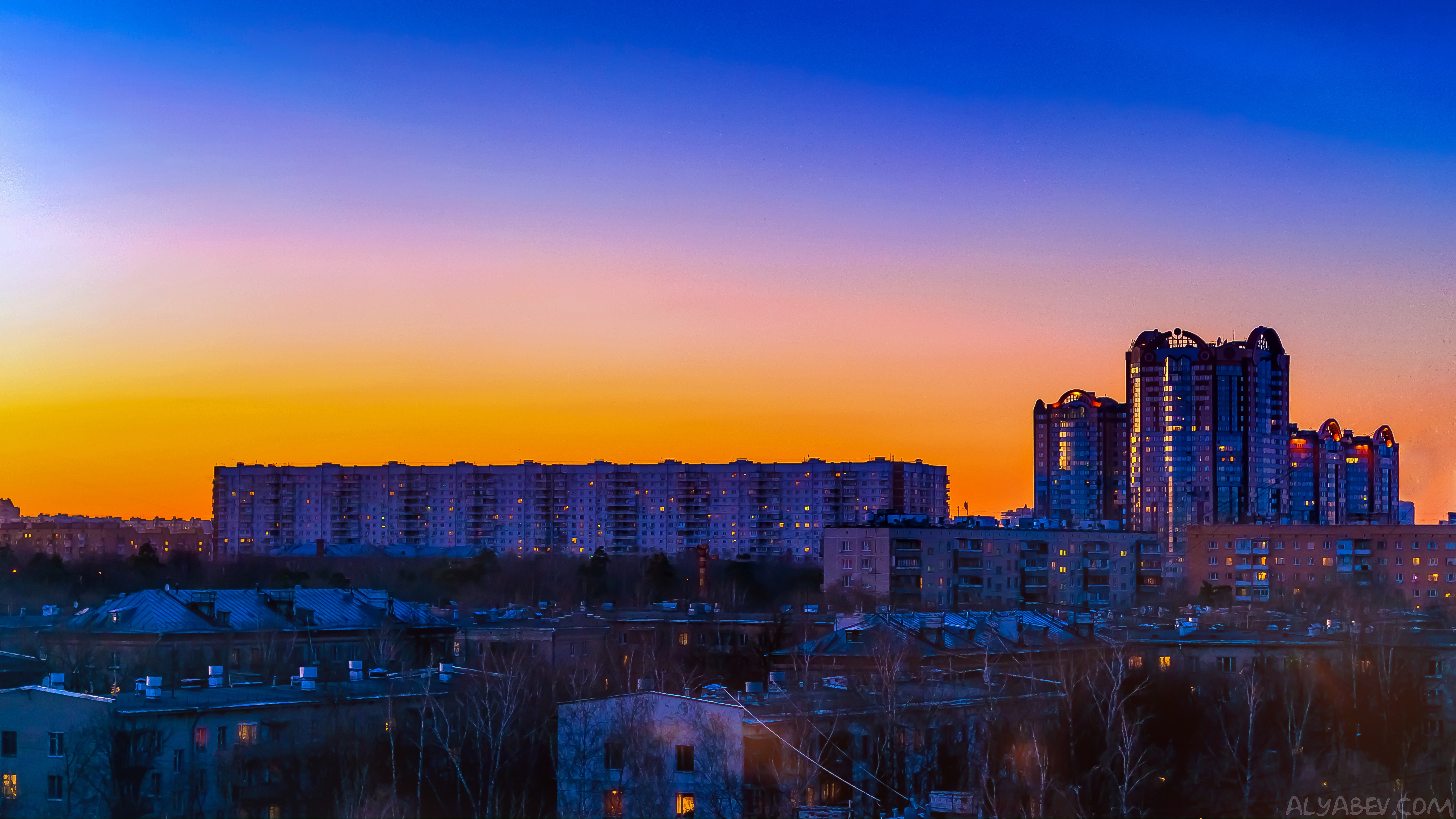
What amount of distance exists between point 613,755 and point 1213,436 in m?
78.2

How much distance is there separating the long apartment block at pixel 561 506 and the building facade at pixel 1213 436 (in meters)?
12.1

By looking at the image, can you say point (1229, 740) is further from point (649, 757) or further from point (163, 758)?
point (163, 758)

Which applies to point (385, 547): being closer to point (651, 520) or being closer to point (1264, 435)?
point (651, 520)

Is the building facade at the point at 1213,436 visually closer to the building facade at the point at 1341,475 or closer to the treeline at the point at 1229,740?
the building facade at the point at 1341,475

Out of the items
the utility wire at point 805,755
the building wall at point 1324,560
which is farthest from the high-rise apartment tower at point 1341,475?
the utility wire at point 805,755

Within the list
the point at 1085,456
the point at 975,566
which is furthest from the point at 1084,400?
the point at 975,566

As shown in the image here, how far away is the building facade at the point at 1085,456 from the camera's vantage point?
4102 inches

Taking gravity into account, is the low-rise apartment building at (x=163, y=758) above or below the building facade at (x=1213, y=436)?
below

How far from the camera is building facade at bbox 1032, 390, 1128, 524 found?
104 metres

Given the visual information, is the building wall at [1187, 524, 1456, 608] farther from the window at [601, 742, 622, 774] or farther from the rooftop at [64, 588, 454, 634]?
the window at [601, 742, 622, 774]

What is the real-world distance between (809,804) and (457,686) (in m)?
7.62

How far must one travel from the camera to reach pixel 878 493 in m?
84.9

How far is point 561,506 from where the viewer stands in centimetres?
9206

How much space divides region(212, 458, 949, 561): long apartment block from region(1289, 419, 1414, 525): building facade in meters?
22.0
